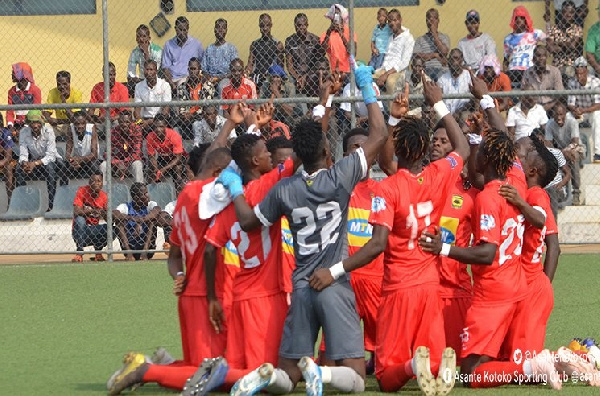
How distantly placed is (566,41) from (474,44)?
1.35m

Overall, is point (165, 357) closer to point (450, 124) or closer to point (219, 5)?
point (450, 124)

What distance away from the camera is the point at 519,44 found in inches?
683

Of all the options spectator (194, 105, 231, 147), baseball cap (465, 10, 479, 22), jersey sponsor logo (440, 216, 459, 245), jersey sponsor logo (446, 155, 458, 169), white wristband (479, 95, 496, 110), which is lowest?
jersey sponsor logo (440, 216, 459, 245)

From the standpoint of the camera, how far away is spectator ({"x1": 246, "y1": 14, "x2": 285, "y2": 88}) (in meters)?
16.8

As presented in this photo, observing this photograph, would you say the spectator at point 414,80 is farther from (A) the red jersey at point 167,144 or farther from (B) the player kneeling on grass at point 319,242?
(B) the player kneeling on grass at point 319,242

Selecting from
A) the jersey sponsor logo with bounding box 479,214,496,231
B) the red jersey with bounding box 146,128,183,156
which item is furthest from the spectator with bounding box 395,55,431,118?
the jersey sponsor logo with bounding box 479,214,496,231

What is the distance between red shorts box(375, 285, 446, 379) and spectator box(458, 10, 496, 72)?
980 cm

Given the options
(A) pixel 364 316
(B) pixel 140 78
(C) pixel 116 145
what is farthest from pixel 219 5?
(A) pixel 364 316

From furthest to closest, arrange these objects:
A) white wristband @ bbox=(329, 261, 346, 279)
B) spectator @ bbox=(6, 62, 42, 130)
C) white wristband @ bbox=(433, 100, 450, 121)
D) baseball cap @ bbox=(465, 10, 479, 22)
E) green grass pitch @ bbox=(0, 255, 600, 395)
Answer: baseball cap @ bbox=(465, 10, 479, 22), spectator @ bbox=(6, 62, 42, 130), green grass pitch @ bbox=(0, 255, 600, 395), white wristband @ bbox=(433, 100, 450, 121), white wristband @ bbox=(329, 261, 346, 279)

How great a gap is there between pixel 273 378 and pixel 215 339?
3.04 feet

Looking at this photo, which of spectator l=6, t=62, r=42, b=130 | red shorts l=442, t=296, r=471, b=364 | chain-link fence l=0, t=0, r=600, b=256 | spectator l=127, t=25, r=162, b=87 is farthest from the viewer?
spectator l=127, t=25, r=162, b=87

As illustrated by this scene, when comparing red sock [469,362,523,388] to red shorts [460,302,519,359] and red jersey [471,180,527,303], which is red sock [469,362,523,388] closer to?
red shorts [460,302,519,359]

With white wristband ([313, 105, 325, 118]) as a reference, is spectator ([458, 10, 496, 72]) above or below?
above

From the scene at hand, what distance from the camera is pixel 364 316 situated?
873 centimetres
